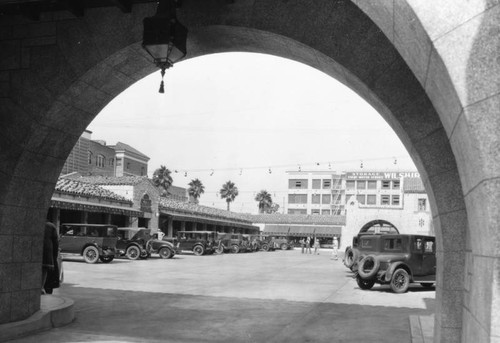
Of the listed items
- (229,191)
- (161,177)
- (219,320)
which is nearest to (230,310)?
(219,320)

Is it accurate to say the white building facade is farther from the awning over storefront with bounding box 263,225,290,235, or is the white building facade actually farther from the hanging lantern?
the hanging lantern

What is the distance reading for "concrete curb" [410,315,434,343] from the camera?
282 inches

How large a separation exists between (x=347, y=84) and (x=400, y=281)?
10507 mm

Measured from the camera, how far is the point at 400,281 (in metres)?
15.6

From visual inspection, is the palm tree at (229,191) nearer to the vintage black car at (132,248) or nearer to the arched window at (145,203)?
the arched window at (145,203)

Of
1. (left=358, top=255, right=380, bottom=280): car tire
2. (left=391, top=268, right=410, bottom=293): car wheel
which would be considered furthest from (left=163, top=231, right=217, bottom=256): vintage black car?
(left=391, top=268, right=410, bottom=293): car wheel

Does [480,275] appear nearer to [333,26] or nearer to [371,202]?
[333,26]

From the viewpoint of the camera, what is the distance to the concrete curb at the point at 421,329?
7166 millimetres

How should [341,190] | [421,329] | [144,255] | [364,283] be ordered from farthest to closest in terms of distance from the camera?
[341,190]
[144,255]
[364,283]
[421,329]

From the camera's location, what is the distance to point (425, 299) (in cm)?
1392

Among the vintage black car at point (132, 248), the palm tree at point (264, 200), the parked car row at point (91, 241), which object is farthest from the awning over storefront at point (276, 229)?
the parked car row at point (91, 241)

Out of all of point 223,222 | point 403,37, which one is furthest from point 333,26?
point 223,222

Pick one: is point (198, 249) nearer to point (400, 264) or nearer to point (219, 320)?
point (400, 264)

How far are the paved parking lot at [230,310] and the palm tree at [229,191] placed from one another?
6808 centimetres
